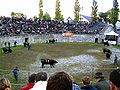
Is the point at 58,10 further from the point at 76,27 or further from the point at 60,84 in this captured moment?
the point at 60,84

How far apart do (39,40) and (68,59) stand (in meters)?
23.9

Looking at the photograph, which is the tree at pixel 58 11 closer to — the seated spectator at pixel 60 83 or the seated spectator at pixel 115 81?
the seated spectator at pixel 115 81

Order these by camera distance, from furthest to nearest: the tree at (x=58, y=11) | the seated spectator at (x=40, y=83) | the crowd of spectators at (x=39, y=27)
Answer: the tree at (x=58, y=11)
the crowd of spectators at (x=39, y=27)
the seated spectator at (x=40, y=83)

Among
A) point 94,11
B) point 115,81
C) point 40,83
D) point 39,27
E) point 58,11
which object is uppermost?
point 58,11

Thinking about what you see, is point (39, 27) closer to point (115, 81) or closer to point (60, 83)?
point (115, 81)

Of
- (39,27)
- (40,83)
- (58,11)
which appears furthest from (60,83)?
(58,11)

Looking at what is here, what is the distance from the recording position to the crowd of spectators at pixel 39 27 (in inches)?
2734

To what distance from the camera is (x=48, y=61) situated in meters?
36.5

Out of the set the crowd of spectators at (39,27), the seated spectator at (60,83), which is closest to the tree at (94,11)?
the crowd of spectators at (39,27)

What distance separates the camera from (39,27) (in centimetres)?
7656

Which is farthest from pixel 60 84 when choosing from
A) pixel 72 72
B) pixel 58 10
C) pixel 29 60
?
pixel 58 10

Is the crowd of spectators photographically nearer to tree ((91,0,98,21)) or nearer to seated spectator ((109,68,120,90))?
tree ((91,0,98,21))

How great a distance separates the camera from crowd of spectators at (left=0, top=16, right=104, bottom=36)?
6944 cm

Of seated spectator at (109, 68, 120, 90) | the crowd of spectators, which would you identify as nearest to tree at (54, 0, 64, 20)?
the crowd of spectators
